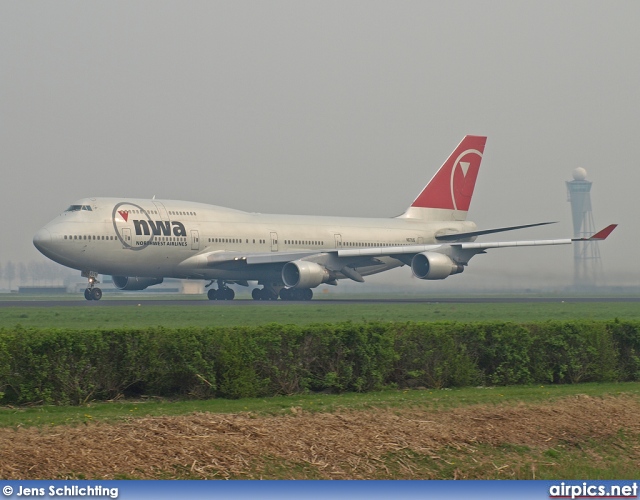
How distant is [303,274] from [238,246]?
4712mm

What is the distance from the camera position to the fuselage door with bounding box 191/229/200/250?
51.1 meters

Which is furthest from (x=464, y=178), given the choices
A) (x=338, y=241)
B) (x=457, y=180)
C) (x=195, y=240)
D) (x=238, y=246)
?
(x=195, y=240)

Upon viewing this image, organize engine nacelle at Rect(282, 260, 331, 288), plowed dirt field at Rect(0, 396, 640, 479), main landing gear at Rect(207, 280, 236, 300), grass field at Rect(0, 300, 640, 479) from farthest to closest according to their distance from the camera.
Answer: main landing gear at Rect(207, 280, 236, 300)
engine nacelle at Rect(282, 260, 331, 288)
grass field at Rect(0, 300, 640, 479)
plowed dirt field at Rect(0, 396, 640, 479)

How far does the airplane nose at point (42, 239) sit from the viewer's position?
47375mm

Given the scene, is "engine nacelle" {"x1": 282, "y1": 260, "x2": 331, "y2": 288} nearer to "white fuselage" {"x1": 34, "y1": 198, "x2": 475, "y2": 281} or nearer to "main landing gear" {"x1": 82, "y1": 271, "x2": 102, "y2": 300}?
"white fuselage" {"x1": 34, "y1": 198, "x2": 475, "y2": 281}

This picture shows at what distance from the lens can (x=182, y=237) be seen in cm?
5062

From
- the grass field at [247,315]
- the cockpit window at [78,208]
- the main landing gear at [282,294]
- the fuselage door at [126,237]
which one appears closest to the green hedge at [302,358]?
the grass field at [247,315]

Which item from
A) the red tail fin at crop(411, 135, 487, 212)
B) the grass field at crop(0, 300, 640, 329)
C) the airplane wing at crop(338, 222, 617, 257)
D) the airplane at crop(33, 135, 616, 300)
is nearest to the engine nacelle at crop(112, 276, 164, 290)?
the airplane at crop(33, 135, 616, 300)

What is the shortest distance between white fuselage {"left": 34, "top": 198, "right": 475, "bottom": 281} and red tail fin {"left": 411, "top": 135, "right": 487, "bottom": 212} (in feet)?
19.5

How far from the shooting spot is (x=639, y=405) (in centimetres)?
1667

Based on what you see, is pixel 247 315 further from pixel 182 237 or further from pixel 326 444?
pixel 326 444

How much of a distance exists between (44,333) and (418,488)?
703 centimetres

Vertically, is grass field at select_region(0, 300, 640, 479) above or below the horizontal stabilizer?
below

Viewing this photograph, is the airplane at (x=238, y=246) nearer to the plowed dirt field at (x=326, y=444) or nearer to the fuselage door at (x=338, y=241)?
the fuselage door at (x=338, y=241)
